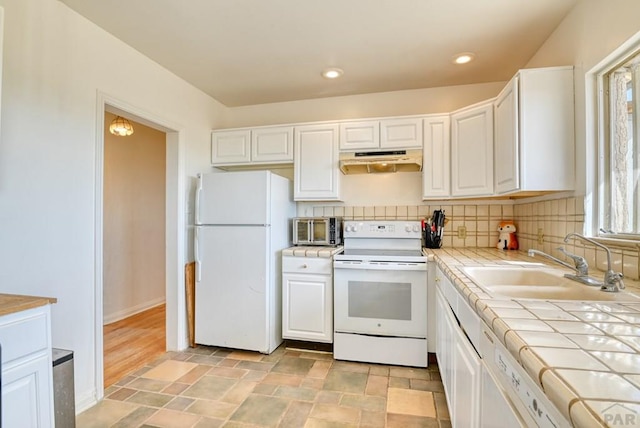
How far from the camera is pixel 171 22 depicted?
6.66 ft

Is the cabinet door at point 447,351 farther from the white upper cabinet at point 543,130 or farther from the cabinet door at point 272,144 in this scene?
the cabinet door at point 272,144

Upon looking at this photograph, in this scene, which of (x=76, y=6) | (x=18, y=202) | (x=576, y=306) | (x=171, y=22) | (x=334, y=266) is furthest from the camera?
(x=334, y=266)

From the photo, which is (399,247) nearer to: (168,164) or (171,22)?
(168,164)

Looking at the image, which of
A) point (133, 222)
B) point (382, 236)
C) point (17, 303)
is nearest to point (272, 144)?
point (382, 236)

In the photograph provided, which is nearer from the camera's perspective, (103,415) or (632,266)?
(632,266)

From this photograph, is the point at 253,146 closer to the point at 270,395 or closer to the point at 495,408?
the point at 270,395

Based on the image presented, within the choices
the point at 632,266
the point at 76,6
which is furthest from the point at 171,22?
the point at 632,266

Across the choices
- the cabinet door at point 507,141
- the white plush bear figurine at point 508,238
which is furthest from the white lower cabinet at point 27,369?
the white plush bear figurine at point 508,238

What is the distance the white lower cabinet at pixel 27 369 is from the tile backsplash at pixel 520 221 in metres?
2.41

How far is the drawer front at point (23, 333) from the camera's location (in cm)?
111

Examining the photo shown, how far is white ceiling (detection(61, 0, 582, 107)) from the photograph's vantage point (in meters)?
1.88

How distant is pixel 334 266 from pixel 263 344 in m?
0.92

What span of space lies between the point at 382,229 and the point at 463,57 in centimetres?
158

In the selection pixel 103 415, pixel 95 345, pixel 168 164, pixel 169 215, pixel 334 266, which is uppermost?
pixel 168 164
